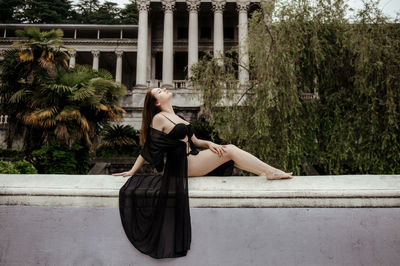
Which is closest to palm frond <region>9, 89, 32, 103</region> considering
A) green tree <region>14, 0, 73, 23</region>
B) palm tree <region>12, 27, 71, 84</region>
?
palm tree <region>12, 27, 71, 84</region>

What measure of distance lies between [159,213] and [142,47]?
24.2 metres

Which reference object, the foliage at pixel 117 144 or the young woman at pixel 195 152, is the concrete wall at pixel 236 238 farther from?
the foliage at pixel 117 144

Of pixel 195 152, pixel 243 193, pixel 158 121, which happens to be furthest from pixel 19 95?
pixel 243 193

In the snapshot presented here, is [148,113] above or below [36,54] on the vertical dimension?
below

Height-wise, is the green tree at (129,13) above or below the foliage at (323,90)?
above

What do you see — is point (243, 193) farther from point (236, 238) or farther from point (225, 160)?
point (225, 160)

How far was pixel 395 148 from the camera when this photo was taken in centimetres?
648

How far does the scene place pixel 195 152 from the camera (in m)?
3.15

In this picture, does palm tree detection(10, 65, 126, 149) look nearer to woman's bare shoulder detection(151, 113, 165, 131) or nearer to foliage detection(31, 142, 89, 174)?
foliage detection(31, 142, 89, 174)

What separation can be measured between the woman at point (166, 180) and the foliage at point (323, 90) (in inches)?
157

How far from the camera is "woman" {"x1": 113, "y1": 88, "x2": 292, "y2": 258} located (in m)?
2.47

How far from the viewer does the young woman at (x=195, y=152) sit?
2873 mm

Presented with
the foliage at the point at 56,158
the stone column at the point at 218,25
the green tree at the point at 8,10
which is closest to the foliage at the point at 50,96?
the foliage at the point at 56,158

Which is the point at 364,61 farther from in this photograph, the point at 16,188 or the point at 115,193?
the point at 16,188
